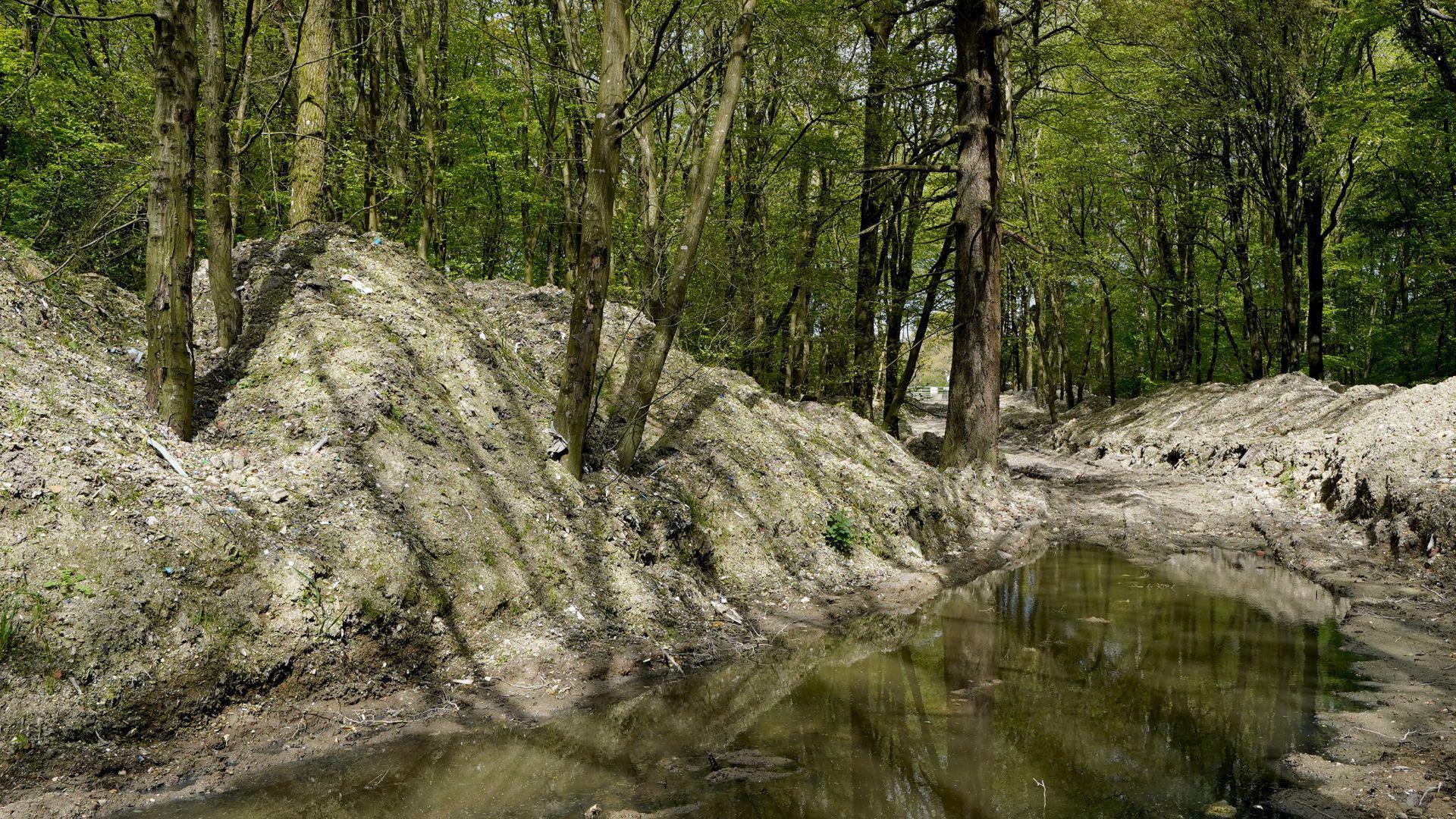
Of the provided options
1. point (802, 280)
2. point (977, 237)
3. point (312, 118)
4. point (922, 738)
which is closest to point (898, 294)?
point (802, 280)

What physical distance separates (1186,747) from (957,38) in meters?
11.6

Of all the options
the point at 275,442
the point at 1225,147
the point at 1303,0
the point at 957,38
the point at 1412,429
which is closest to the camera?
the point at 275,442

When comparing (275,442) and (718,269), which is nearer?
(275,442)

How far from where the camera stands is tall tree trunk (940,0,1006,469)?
39.7ft

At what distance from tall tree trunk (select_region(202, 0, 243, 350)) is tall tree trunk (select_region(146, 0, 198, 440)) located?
94cm

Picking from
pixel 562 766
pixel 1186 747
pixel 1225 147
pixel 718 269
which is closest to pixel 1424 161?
pixel 1225 147

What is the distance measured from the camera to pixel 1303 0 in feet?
51.2

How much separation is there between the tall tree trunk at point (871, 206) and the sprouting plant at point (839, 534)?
6195 millimetres

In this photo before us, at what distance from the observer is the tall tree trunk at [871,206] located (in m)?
13.7

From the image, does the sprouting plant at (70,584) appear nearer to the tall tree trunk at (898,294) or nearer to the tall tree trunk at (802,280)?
the tall tree trunk at (802,280)

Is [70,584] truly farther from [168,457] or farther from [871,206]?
[871,206]

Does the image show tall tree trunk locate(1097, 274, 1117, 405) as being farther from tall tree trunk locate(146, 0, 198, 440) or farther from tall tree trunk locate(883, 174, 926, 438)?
tall tree trunk locate(146, 0, 198, 440)

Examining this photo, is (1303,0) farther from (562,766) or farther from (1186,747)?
(562,766)

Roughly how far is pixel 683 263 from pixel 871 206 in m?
9.55
